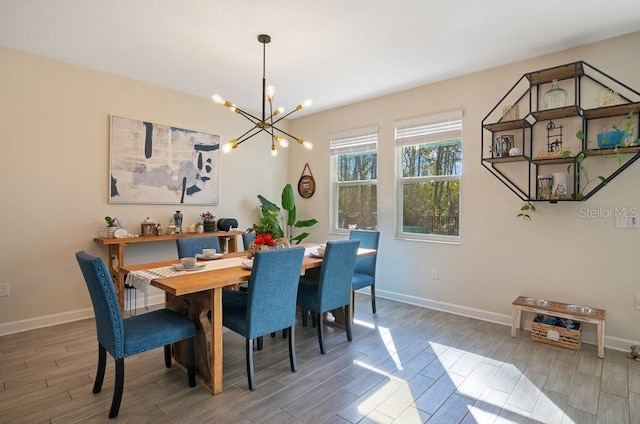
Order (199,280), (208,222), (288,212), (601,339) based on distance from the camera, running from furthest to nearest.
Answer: (288,212), (208,222), (601,339), (199,280)

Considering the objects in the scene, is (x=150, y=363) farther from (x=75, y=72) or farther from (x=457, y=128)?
(x=457, y=128)

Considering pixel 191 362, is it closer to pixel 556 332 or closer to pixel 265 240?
pixel 265 240

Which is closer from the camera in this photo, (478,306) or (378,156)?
(478,306)

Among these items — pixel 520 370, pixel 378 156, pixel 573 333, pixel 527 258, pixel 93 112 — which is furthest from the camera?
pixel 378 156

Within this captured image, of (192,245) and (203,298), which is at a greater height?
(192,245)

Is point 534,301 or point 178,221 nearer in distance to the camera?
point 534,301

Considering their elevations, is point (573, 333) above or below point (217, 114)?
below

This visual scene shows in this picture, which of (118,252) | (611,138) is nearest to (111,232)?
(118,252)

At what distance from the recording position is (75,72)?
11.5 ft

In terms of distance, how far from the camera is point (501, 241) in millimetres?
3473

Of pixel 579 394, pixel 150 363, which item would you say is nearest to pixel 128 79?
pixel 150 363

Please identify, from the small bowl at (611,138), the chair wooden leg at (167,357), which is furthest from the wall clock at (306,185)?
the small bowl at (611,138)

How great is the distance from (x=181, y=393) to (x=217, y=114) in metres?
3.52

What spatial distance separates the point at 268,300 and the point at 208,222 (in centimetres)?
236
